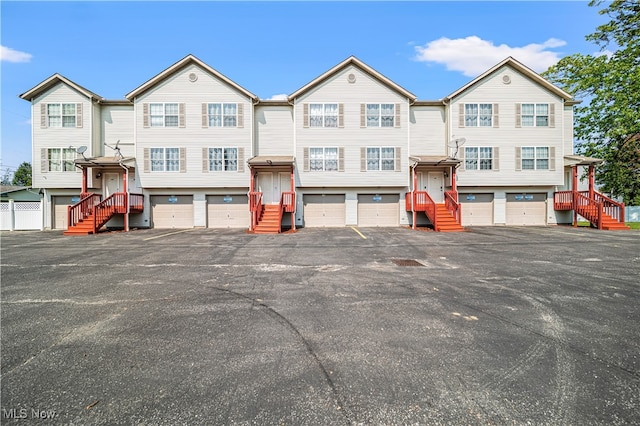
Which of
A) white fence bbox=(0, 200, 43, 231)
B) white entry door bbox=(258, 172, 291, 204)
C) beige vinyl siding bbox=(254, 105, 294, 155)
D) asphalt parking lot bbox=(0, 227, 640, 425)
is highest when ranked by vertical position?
beige vinyl siding bbox=(254, 105, 294, 155)

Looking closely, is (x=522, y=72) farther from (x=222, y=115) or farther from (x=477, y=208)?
(x=222, y=115)

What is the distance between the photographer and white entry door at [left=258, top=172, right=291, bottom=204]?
1891cm

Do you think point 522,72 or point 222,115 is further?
point 522,72

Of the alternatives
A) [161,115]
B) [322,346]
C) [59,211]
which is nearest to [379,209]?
[161,115]

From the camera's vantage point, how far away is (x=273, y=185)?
18969 mm

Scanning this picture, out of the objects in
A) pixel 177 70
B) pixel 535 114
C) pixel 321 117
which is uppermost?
pixel 177 70

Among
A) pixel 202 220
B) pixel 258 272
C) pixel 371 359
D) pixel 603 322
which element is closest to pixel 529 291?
pixel 603 322

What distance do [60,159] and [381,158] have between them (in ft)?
71.3

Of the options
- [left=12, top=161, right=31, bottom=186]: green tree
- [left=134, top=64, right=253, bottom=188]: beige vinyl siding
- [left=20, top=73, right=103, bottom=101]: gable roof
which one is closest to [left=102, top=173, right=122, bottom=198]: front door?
[left=134, top=64, right=253, bottom=188]: beige vinyl siding

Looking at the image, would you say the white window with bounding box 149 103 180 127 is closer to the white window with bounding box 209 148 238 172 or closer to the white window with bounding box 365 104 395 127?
the white window with bounding box 209 148 238 172

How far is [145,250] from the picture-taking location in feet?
34.3

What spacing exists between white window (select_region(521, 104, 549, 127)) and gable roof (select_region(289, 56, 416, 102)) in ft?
26.3

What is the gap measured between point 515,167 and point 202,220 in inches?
867

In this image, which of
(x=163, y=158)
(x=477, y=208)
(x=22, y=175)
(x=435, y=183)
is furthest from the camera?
(x=22, y=175)
